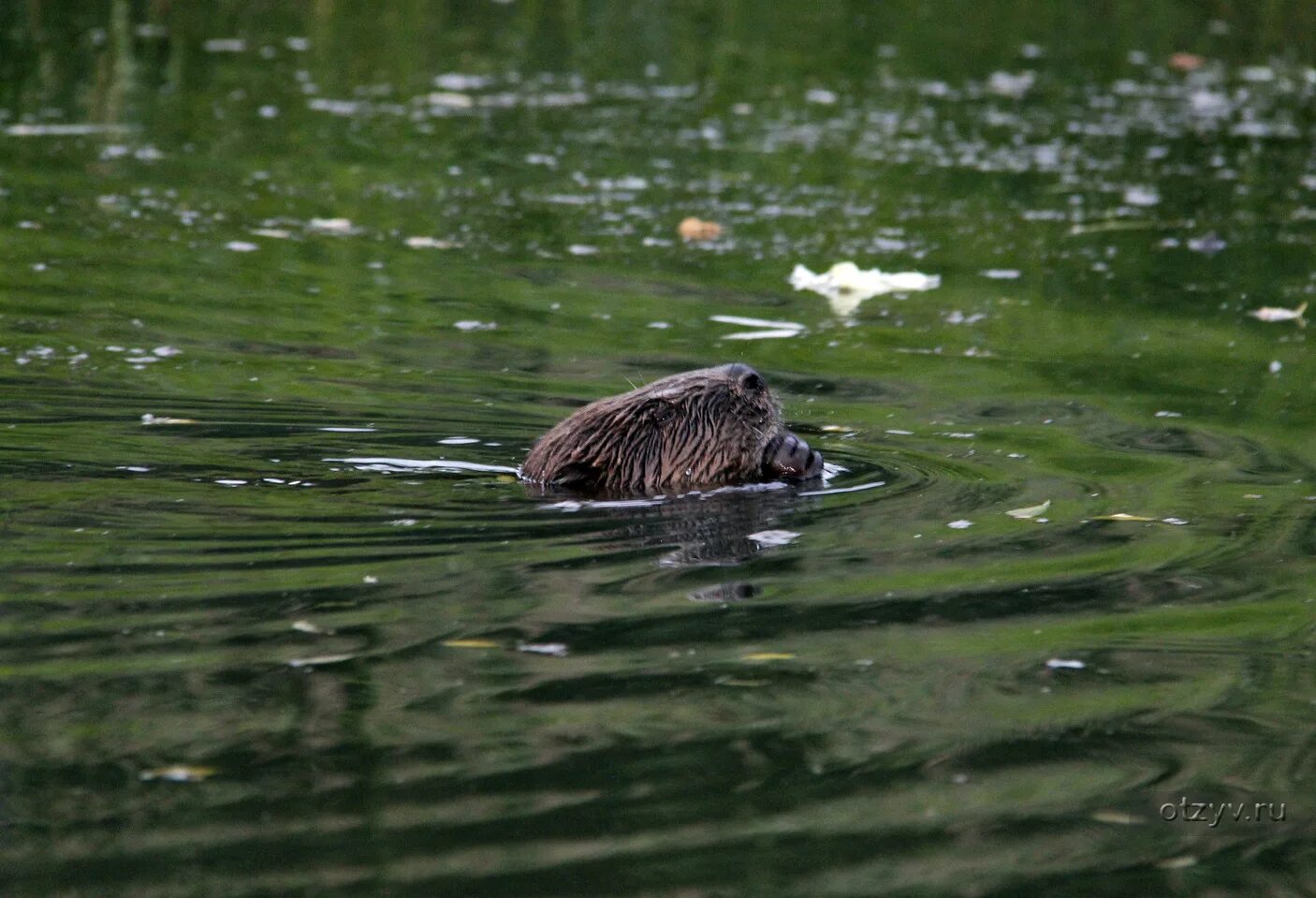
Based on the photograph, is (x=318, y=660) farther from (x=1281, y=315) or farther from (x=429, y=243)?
(x=429, y=243)

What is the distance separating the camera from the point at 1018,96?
17.7m

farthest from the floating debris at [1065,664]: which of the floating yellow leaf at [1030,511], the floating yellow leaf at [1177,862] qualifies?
the floating yellow leaf at [1030,511]

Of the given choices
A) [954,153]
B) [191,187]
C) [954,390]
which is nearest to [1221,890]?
[954,390]

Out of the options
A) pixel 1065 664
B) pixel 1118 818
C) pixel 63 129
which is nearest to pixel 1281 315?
pixel 1065 664

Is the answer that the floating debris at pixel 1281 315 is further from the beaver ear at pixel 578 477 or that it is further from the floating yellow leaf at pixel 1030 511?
the beaver ear at pixel 578 477

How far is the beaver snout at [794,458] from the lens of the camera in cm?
678

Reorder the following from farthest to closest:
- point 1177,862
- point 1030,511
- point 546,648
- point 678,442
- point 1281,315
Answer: point 1281,315, point 678,442, point 1030,511, point 546,648, point 1177,862

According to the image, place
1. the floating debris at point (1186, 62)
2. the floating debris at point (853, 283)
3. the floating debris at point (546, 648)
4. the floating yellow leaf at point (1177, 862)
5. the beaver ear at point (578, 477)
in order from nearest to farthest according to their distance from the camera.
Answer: the floating yellow leaf at point (1177, 862), the floating debris at point (546, 648), the beaver ear at point (578, 477), the floating debris at point (853, 283), the floating debris at point (1186, 62)

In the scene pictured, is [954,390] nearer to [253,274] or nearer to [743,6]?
[253,274]

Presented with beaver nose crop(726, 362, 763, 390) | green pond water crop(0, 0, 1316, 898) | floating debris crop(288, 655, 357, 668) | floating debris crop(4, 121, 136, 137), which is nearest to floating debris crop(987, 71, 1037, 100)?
green pond water crop(0, 0, 1316, 898)

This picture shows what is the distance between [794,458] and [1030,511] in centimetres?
87

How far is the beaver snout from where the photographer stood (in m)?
6.78

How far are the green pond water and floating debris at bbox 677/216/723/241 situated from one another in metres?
0.11

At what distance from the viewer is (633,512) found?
6.43 m
